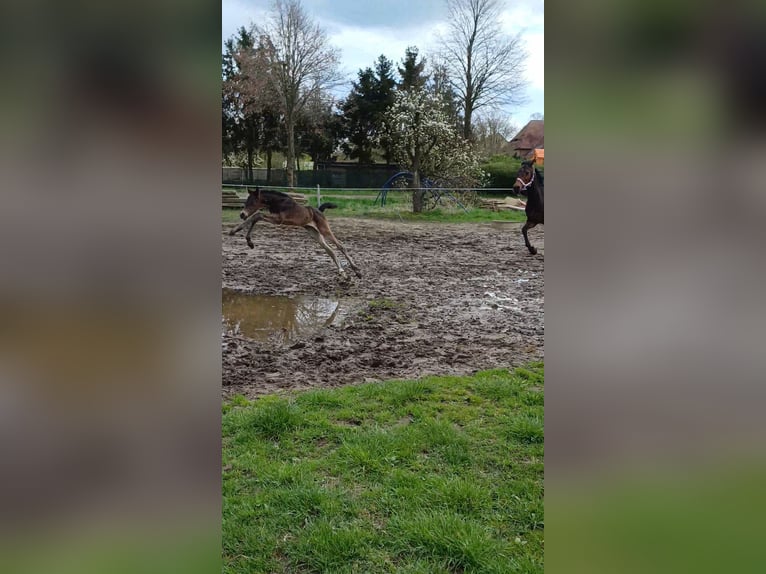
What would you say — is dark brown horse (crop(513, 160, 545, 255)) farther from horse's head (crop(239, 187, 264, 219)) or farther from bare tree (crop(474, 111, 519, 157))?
bare tree (crop(474, 111, 519, 157))

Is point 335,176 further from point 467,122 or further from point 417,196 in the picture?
point 467,122

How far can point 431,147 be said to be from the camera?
49.6 ft

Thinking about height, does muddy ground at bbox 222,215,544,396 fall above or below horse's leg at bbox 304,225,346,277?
below

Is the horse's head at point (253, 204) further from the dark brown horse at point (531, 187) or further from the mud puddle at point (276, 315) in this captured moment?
the dark brown horse at point (531, 187)

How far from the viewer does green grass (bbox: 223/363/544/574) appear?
2.11 metres

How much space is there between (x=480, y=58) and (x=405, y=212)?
5.52m

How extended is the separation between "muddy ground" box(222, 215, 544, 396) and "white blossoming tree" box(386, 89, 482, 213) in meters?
3.89

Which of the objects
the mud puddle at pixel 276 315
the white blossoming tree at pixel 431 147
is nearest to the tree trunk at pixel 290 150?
the white blossoming tree at pixel 431 147

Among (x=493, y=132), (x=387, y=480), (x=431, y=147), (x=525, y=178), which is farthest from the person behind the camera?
(x=493, y=132)

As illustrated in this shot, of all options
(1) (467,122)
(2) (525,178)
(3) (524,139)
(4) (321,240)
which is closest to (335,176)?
(1) (467,122)

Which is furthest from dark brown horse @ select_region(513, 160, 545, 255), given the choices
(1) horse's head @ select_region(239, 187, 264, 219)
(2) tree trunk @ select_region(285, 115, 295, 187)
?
(2) tree trunk @ select_region(285, 115, 295, 187)

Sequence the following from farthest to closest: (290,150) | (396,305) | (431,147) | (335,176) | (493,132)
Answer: (335,176), (493,132), (290,150), (431,147), (396,305)
